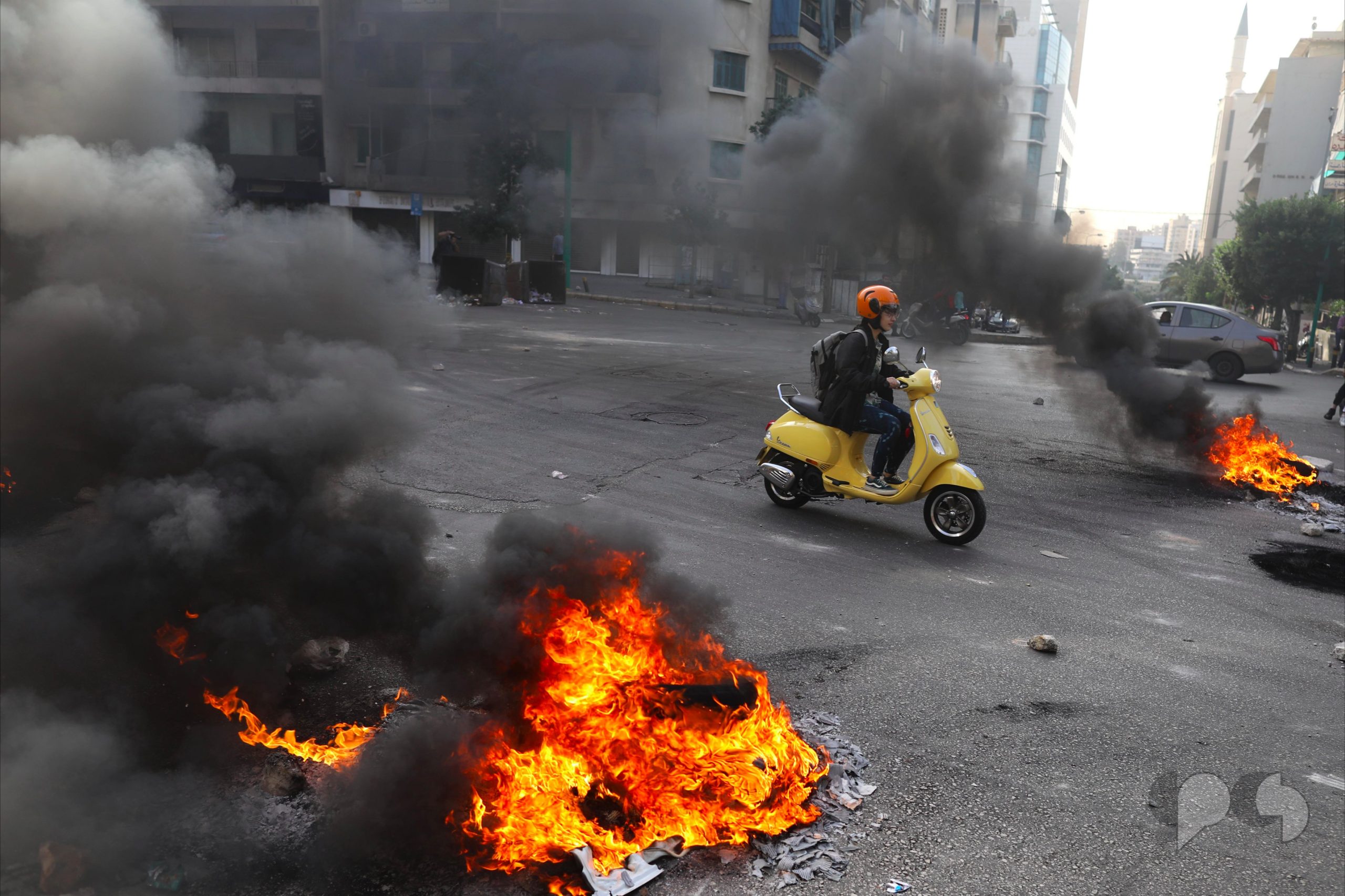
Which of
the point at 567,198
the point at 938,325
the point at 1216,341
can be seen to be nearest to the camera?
the point at 567,198

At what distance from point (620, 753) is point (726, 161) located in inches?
534

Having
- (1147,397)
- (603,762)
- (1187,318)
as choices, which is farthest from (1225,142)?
(603,762)

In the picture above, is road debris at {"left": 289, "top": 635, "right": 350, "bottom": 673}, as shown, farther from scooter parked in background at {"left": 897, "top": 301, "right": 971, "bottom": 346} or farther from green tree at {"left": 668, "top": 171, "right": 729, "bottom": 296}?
scooter parked in background at {"left": 897, "top": 301, "right": 971, "bottom": 346}

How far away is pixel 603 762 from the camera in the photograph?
3076 mm

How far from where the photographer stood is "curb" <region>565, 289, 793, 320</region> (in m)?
25.5

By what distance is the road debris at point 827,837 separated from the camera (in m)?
2.89

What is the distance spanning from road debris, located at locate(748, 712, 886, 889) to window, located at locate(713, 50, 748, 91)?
1211 cm

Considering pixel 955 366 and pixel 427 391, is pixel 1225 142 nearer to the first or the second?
pixel 955 366

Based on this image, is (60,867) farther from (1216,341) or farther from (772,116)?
(1216,341)

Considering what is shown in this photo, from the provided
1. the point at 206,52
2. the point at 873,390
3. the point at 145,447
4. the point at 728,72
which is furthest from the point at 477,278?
the point at 145,447

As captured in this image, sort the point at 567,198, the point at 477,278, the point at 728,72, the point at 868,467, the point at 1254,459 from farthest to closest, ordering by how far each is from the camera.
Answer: the point at 477,278
the point at 728,72
the point at 567,198
the point at 1254,459
the point at 868,467

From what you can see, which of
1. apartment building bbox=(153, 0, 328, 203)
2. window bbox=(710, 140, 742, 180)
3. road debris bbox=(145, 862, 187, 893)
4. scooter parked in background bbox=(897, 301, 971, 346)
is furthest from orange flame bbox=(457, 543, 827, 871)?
scooter parked in background bbox=(897, 301, 971, 346)

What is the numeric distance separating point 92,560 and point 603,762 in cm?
188

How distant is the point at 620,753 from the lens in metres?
3.11
